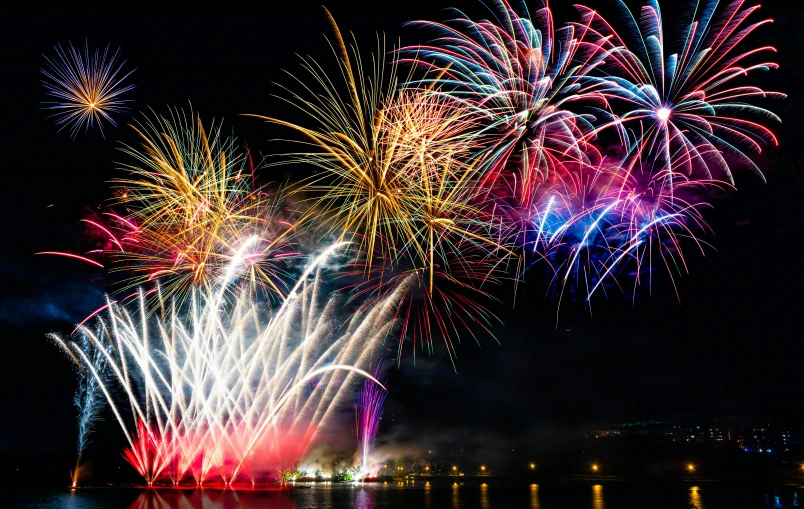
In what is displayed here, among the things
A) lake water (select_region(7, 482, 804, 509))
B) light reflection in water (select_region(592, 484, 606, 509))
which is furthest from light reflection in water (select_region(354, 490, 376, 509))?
light reflection in water (select_region(592, 484, 606, 509))

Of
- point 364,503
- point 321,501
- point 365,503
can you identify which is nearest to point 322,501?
point 321,501

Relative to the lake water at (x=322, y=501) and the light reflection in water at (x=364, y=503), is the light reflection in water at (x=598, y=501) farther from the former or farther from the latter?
the light reflection in water at (x=364, y=503)

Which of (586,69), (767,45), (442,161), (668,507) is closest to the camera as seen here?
(767,45)

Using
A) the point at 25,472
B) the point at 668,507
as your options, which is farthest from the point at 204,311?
the point at 25,472

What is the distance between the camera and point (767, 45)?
15148 millimetres

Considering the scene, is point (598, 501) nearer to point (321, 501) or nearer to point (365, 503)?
point (365, 503)

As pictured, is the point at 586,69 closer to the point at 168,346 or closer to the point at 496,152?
the point at 496,152

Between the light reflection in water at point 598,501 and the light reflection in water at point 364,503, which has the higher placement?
the light reflection in water at point 364,503

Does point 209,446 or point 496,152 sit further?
point 209,446

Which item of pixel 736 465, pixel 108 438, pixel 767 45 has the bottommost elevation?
pixel 736 465

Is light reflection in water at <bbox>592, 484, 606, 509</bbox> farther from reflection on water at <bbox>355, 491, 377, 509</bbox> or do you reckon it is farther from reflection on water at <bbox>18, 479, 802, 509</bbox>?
reflection on water at <bbox>355, 491, 377, 509</bbox>

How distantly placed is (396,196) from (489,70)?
4.58 metres

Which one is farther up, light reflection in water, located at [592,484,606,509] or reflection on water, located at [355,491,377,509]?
reflection on water, located at [355,491,377,509]

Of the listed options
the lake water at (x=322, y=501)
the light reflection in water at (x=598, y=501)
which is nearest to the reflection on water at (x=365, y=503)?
the lake water at (x=322, y=501)
